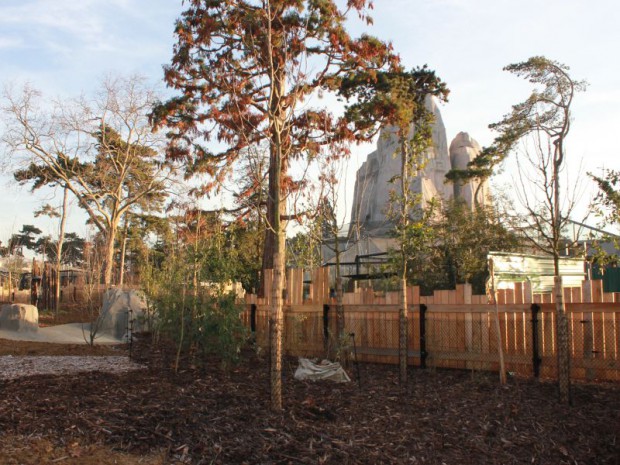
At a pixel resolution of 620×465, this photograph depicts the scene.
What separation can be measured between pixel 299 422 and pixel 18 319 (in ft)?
42.8

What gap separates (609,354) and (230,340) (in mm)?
5481

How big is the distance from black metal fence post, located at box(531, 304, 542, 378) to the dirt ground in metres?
0.37

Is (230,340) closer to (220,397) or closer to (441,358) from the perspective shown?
(220,397)

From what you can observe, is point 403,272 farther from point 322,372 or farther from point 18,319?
point 18,319

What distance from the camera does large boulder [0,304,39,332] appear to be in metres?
16.4

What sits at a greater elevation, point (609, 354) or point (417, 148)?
point (417, 148)

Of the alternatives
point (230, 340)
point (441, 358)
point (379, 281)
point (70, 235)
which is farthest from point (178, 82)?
point (70, 235)

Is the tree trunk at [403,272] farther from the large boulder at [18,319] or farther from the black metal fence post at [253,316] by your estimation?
the large boulder at [18,319]

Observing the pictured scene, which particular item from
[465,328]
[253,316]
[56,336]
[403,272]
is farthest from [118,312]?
[465,328]

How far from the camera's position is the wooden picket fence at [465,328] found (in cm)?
834

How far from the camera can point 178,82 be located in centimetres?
1584

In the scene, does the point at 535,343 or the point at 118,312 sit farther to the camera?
the point at 118,312

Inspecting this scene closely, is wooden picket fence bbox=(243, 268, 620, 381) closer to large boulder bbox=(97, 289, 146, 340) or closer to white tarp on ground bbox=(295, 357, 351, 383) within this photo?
white tarp on ground bbox=(295, 357, 351, 383)

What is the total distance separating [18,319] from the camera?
649 inches
